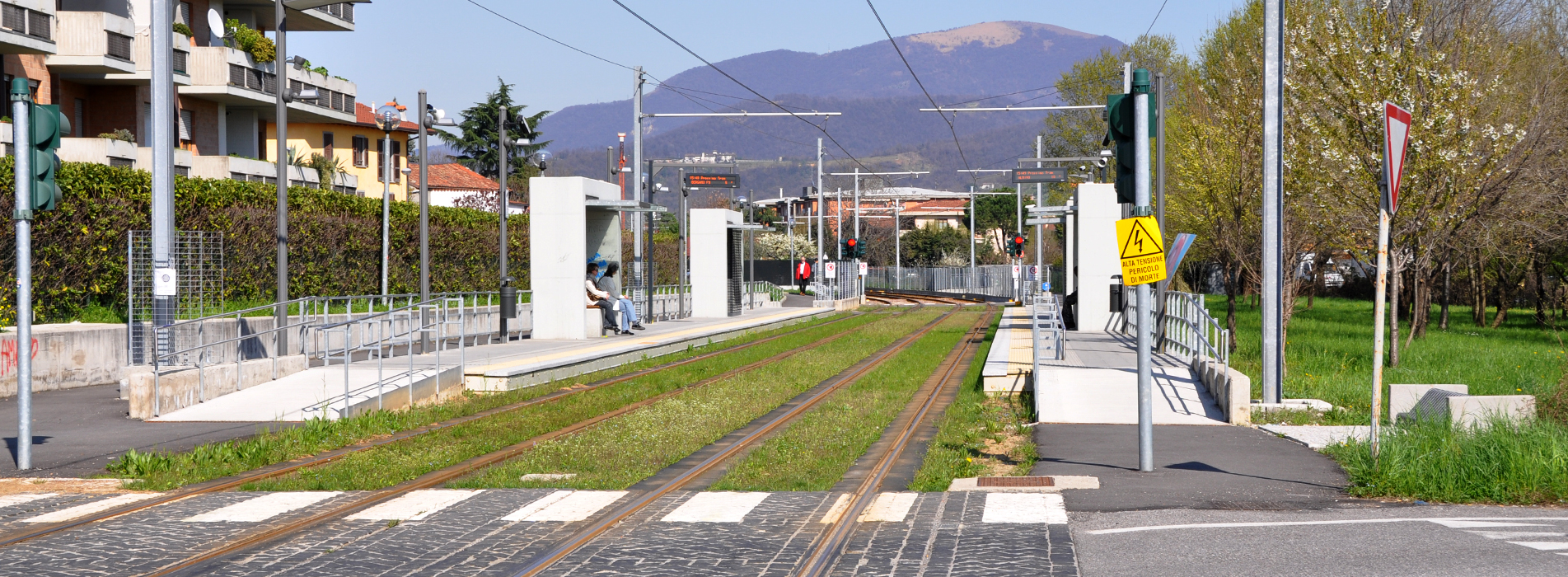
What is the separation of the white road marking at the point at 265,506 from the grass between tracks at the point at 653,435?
101 centimetres

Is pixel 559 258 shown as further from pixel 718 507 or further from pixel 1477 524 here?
pixel 1477 524

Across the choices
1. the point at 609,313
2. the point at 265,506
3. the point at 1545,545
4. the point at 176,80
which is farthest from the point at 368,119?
the point at 1545,545

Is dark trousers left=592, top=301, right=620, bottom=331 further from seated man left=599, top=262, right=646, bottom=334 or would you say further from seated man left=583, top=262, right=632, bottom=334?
seated man left=599, top=262, right=646, bottom=334

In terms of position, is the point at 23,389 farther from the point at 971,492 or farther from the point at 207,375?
the point at 971,492

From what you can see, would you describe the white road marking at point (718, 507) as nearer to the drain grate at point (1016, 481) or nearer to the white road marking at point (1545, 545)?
the drain grate at point (1016, 481)

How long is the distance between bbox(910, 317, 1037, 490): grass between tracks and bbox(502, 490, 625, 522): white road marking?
223 cm

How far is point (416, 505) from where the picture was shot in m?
8.53

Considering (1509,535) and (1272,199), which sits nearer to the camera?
(1509,535)

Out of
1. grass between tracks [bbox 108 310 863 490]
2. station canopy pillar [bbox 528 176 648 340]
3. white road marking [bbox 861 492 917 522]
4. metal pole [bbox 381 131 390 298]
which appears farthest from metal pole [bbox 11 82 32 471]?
metal pole [bbox 381 131 390 298]

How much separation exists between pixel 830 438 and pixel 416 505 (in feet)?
15.0

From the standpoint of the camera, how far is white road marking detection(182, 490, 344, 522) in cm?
809

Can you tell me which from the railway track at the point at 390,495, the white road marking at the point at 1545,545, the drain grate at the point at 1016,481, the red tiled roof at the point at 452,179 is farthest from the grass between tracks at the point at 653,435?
the red tiled roof at the point at 452,179

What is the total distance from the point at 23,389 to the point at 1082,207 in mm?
20851

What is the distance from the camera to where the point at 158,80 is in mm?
16250
